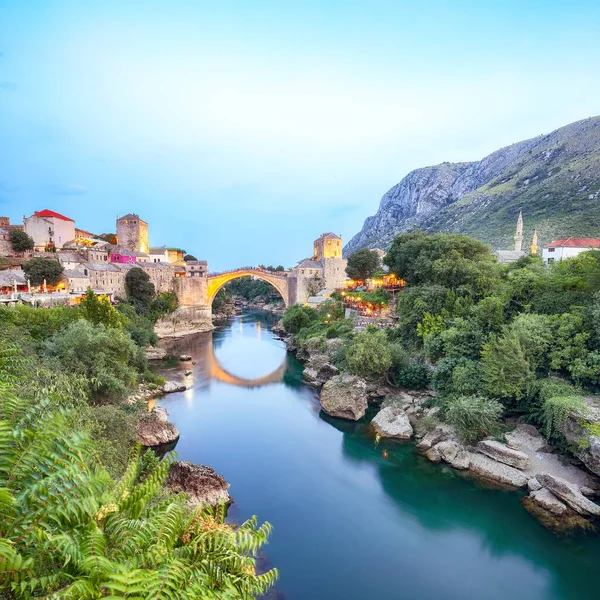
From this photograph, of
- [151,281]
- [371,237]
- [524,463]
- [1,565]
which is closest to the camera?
[1,565]

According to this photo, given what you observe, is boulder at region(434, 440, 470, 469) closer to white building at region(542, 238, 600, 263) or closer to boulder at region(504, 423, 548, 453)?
boulder at region(504, 423, 548, 453)

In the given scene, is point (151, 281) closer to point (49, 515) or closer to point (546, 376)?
point (546, 376)

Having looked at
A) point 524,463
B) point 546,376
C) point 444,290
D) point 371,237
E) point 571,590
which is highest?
point 371,237

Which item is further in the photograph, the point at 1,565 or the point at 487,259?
the point at 487,259

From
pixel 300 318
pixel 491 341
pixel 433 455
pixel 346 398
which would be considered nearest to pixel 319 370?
pixel 346 398

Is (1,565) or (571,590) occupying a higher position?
(1,565)

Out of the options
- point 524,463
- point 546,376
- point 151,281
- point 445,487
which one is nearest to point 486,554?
point 445,487

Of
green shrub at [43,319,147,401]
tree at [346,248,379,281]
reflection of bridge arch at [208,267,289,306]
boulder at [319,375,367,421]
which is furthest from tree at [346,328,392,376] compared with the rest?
reflection of bridge arch at [208,267,289,306]

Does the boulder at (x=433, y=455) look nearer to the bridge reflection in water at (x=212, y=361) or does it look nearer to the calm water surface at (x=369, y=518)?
the calm water surface at (x=369, y=518)
